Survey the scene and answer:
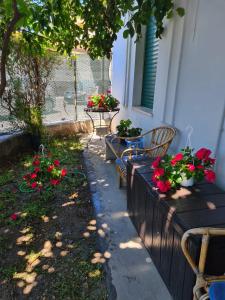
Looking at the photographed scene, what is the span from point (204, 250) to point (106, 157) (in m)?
2.94

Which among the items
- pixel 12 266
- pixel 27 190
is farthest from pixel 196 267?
pixel 27 190

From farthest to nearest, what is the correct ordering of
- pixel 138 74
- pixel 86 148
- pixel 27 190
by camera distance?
pixel 86 148 → pixel 138 74 → pixel 27 190

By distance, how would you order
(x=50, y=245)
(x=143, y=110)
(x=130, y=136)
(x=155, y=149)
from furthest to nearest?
1. (x=143, y=110)
2. (x=130, y=136)
3. (x=155, y=149)
4. (x=50, y=245)

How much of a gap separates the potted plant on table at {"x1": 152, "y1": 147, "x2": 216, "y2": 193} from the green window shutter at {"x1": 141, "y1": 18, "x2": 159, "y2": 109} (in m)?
1.93

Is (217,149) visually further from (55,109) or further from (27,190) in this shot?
(55,109)

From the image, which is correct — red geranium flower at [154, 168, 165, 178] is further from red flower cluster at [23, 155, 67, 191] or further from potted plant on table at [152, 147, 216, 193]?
red flower cluster at [23, 155, 67, 191]

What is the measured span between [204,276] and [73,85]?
5.01m

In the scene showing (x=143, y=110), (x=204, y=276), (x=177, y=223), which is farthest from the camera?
(x=143, y=110)

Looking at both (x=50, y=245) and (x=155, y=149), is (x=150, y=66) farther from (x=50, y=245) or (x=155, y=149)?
(x=50, y=245)

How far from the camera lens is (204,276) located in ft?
3.34

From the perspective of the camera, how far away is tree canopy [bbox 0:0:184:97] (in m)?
1.67

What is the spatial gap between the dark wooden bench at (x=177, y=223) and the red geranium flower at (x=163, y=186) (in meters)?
0.04

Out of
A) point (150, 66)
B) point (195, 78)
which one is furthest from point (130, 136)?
point (195, 78)

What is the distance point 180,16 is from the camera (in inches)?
81.0
